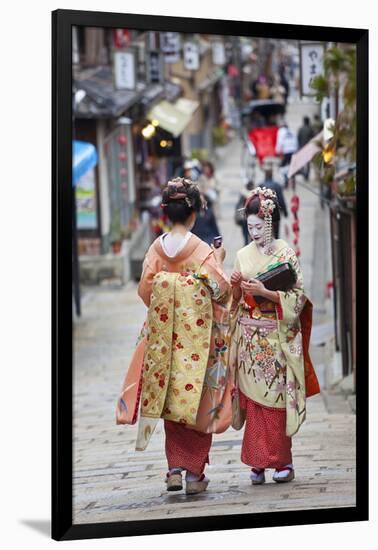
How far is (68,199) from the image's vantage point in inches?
325

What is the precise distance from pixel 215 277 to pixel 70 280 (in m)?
1.01

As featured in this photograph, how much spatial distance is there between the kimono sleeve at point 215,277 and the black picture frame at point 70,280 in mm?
957

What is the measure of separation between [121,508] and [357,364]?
6.36ft

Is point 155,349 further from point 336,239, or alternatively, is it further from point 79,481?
point 336,239

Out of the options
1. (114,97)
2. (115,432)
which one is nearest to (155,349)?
(115,432)

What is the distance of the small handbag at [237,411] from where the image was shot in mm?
8930

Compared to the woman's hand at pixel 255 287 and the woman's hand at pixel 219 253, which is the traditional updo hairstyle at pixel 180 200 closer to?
the woman's hand at pixel 219 253

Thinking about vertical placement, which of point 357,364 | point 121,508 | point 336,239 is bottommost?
point 121,508

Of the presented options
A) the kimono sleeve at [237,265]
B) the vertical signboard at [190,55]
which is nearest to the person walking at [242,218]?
the kimono sleeve at [237,265]

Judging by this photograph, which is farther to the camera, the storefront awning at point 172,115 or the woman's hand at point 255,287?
the storefront awning at point 172,115

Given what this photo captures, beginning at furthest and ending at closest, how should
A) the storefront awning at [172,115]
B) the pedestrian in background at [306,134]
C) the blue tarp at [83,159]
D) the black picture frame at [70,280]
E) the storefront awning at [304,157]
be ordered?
the storefront awning at [172,115] → the pedestrian in background at [306,134] → the blue tarp at [83,159] → the storefront awning at [304,157] → the black picture frame at [70,280]

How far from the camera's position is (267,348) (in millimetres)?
8836

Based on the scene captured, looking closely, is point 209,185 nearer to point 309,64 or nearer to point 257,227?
point 309,64

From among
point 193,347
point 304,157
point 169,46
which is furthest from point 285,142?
point 193,347
